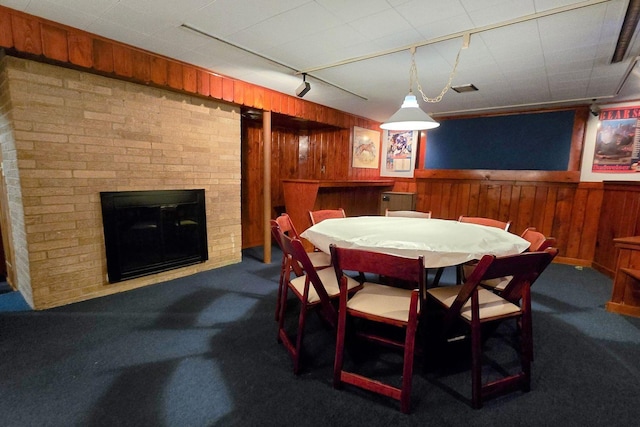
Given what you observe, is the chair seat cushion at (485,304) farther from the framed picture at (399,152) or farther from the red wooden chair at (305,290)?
the framed picture at (399,152)

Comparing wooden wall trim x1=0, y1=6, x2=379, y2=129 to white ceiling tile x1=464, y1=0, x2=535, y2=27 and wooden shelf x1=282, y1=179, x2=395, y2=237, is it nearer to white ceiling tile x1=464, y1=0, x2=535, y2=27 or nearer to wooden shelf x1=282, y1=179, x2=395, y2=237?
wooden shelf x1=282, y1=179, x2=395, y2=237

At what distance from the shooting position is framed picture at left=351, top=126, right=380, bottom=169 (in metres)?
5.41

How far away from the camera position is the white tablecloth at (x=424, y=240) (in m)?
1.66

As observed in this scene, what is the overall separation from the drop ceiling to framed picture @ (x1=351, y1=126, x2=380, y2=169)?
1.83 m

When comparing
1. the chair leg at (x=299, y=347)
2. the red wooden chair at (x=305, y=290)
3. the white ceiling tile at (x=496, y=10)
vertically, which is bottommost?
the chair leg at (x=299, y=347)

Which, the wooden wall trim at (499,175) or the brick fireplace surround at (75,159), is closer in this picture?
the brick fireplace surround at (75,159)

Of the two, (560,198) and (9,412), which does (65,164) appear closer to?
(9,412)

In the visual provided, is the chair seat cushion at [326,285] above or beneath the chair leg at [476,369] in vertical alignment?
above

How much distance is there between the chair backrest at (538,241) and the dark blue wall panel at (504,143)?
9.23 ft

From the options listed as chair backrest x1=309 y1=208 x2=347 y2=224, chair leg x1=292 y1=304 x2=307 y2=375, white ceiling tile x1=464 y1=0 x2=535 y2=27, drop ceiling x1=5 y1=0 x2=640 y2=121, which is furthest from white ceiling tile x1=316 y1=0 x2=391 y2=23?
chair leg x1=292 y1=304 x2=307 y2=375

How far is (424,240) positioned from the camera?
1.85 metres

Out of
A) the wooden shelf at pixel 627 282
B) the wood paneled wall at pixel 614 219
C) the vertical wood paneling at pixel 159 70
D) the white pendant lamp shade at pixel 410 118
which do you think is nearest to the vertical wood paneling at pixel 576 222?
the wood paneled wall at pixel 614 219

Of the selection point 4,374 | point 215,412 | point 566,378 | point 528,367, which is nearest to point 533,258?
point 528,367

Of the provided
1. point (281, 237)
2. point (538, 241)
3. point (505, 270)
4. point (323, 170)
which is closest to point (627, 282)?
point (538, 241)
